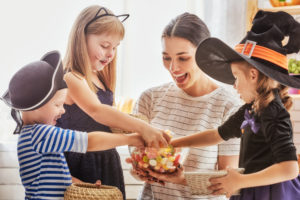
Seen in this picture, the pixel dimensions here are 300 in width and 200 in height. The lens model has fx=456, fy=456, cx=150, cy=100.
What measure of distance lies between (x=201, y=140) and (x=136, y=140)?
0.18m

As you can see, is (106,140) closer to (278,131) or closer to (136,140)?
(136,140)

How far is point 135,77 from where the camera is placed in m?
2.36

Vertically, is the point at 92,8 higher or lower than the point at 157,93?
higher

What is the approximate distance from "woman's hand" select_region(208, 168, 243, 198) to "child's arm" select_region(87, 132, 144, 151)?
0.65ft

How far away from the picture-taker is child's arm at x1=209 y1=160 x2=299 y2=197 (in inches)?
33.7

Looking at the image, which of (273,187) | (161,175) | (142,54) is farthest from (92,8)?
(142,54)

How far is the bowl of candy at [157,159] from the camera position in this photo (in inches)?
38.2

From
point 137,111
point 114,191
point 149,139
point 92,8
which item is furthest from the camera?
point 137,111

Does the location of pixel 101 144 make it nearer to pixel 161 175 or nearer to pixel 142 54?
pixel 161 175

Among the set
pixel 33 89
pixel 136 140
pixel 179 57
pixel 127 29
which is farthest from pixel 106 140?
pixel 127 29

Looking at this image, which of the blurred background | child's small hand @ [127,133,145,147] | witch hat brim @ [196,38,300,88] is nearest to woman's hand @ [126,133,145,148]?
child's small hand @ [127,133,145,147]

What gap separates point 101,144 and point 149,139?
112 millimetres

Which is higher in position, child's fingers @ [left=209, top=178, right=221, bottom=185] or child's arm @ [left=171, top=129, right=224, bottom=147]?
child's arm @ [left=171, top=129, right=224, bottom=147]

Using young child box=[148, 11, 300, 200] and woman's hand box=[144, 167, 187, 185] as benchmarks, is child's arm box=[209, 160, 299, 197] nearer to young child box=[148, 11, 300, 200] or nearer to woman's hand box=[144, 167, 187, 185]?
young child box=[148, 11, 300, 200]
